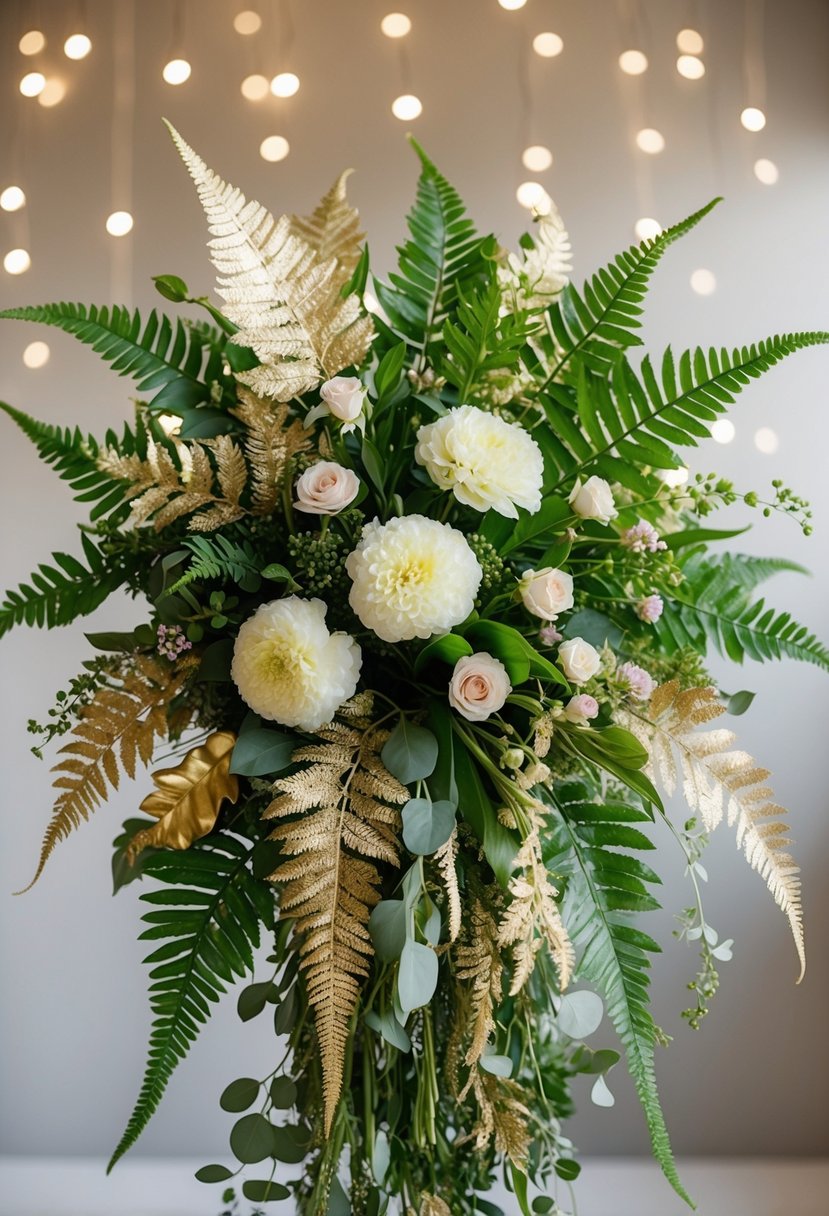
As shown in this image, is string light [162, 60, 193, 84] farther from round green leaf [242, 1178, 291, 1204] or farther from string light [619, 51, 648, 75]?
round green leaf [242, 1178, 291, 1204]

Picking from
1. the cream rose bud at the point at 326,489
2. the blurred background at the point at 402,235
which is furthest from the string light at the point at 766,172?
the cream rose bud at the point at 326,489

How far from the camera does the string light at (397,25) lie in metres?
1.42

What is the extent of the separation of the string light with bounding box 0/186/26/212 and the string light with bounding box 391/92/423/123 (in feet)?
2.12

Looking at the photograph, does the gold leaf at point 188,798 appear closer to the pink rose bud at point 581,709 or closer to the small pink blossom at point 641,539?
the pink rose bud at point 581,709

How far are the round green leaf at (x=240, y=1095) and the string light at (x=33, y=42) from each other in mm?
1634

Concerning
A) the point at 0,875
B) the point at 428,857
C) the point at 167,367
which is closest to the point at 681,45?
the point at 167,367

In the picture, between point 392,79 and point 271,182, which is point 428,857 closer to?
point 271,182

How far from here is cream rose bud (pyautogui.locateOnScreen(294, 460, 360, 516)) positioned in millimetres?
666

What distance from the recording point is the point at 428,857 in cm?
70

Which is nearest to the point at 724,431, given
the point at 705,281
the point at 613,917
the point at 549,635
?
the point at 705,281

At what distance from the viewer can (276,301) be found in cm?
69

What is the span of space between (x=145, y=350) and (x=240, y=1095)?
651 millimetres

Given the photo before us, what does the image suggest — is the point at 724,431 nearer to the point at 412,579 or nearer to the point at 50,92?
the point at 412,579

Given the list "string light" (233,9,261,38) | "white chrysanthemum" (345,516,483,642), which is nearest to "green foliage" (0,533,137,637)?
"white chrysanthemum" (345,516,483,642)
